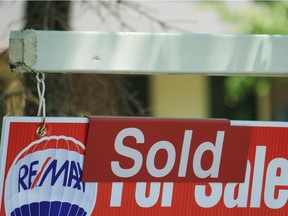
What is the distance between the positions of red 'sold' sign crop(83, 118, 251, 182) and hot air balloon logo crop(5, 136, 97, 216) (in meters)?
0.03

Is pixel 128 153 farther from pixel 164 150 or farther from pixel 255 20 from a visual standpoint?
pixel 255 20

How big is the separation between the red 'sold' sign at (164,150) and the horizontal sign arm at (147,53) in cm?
14

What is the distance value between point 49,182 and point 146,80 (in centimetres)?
919

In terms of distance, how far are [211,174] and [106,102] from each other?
1.77 meters

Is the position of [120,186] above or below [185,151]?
below

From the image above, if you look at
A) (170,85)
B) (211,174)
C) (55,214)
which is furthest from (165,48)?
(170,85)

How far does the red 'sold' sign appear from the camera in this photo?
185 cm

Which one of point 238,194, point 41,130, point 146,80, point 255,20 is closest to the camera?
point 41,130

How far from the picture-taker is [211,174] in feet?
6.30

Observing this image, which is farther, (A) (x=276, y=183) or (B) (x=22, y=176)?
(A) (x=276, y=183)

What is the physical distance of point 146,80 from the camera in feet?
36.1

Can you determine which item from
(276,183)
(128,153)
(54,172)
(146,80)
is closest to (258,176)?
(276,183)

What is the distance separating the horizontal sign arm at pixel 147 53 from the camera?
182 cm

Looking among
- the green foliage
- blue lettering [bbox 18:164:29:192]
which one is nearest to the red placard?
blue lettering [bbox 18:164:29:192]
